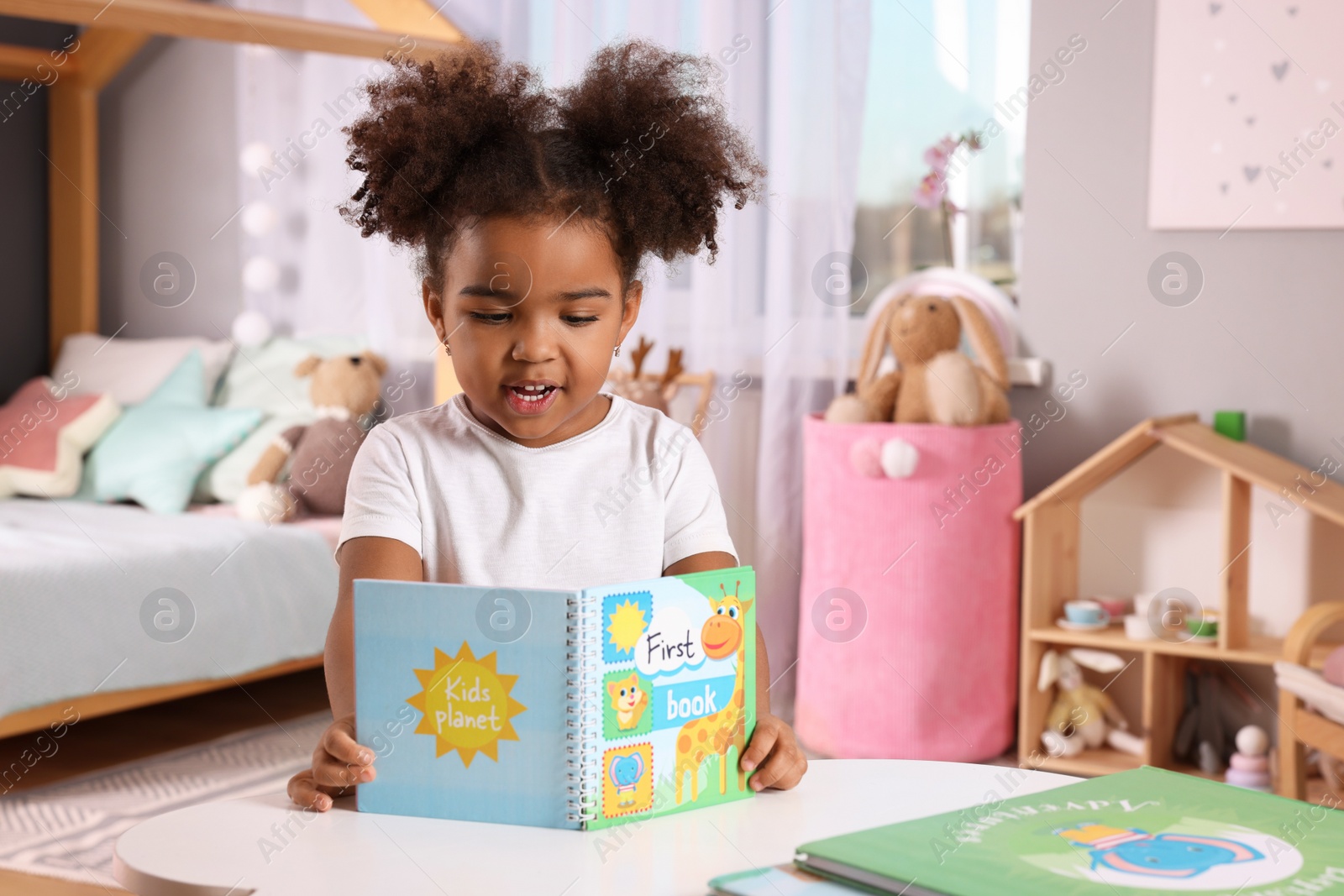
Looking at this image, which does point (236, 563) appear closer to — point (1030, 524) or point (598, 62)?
point (1030, 524)

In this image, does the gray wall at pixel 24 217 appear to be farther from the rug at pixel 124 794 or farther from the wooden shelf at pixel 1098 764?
the wooden shelf at pixel 1098 764

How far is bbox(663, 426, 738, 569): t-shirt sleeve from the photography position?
1075 mm

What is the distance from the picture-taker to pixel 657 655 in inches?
28.4

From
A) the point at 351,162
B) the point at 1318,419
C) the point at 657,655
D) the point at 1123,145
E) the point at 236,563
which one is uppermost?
the point at 1123,145

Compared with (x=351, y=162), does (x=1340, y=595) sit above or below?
below

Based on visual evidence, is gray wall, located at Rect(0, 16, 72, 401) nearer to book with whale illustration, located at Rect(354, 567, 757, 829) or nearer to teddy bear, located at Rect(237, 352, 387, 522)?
teddy bear, located at Rect(237, 352, 387, 522)

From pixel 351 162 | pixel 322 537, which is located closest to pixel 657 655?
pixel 351 162

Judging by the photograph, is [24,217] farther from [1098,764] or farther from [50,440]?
[1098,764]

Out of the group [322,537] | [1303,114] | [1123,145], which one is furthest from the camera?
[322,537]

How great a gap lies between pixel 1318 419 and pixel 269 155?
254cm

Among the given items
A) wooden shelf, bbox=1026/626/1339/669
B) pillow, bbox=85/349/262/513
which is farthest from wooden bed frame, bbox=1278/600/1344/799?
pillow, bbox=85/349/262/513

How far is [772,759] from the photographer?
79 centimetres

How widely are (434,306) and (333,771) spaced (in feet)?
1.45

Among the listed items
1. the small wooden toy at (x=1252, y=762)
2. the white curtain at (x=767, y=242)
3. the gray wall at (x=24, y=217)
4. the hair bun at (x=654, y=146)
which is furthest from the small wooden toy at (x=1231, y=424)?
the gray wall at (x=24, y=217)
